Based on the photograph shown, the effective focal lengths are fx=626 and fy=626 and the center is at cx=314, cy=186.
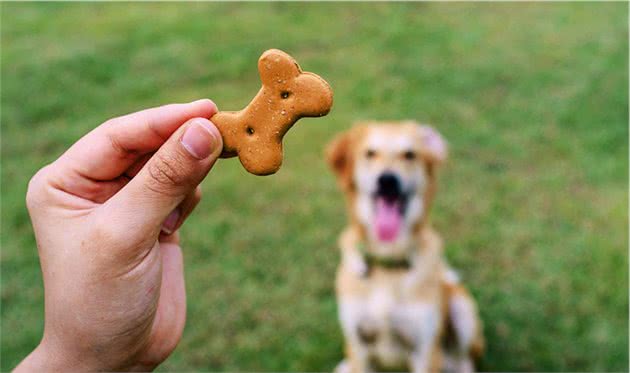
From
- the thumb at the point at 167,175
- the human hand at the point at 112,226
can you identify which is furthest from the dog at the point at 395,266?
the thumb at the point at 167,175

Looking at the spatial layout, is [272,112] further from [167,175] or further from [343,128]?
[343,128]

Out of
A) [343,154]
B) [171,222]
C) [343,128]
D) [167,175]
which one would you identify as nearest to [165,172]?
→ [167,175]

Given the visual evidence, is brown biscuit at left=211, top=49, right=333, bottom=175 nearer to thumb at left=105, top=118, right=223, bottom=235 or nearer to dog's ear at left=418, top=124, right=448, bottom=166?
thumb at left=105, top=118, right=223, bottom=235

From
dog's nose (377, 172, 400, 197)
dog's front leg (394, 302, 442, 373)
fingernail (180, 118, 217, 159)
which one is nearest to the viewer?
fingernail (180, 118, 217, 159)

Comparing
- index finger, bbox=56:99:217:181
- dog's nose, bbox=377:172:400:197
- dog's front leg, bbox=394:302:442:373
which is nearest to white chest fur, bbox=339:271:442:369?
dog's front leg, bbox=394:302:442:373

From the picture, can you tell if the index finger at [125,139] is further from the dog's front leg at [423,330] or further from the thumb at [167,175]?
the dog's front leg at [423,330]

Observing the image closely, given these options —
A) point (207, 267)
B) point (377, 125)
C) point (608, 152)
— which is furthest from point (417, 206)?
point (608, 152)
